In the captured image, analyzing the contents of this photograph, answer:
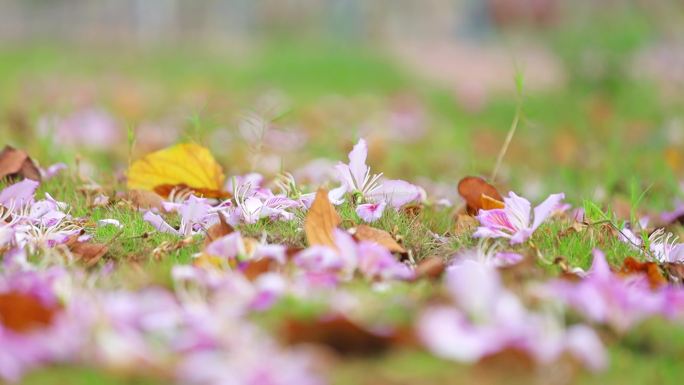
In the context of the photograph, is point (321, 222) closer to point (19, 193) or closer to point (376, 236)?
point (376, 236)

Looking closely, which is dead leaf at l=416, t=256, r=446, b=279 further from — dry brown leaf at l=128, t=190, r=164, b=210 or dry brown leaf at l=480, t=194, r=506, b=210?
dry brown leaf at l=128, t=190, r=164, b=210

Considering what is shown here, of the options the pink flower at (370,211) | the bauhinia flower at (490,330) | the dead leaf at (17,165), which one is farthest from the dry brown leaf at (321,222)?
the dead leaf at (17,165)

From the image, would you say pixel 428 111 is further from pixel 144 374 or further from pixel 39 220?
pixel 144 374

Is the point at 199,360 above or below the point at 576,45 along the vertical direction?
above

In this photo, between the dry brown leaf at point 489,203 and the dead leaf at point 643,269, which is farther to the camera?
the dry brown leaf at point 489,203

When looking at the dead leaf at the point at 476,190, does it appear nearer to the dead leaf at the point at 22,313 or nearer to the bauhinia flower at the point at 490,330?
the bauhinia flower at the point at 490,330

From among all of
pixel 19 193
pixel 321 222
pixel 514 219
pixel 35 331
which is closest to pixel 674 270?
pixel 514 219

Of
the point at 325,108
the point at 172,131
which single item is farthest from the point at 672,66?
the point at 172,131
